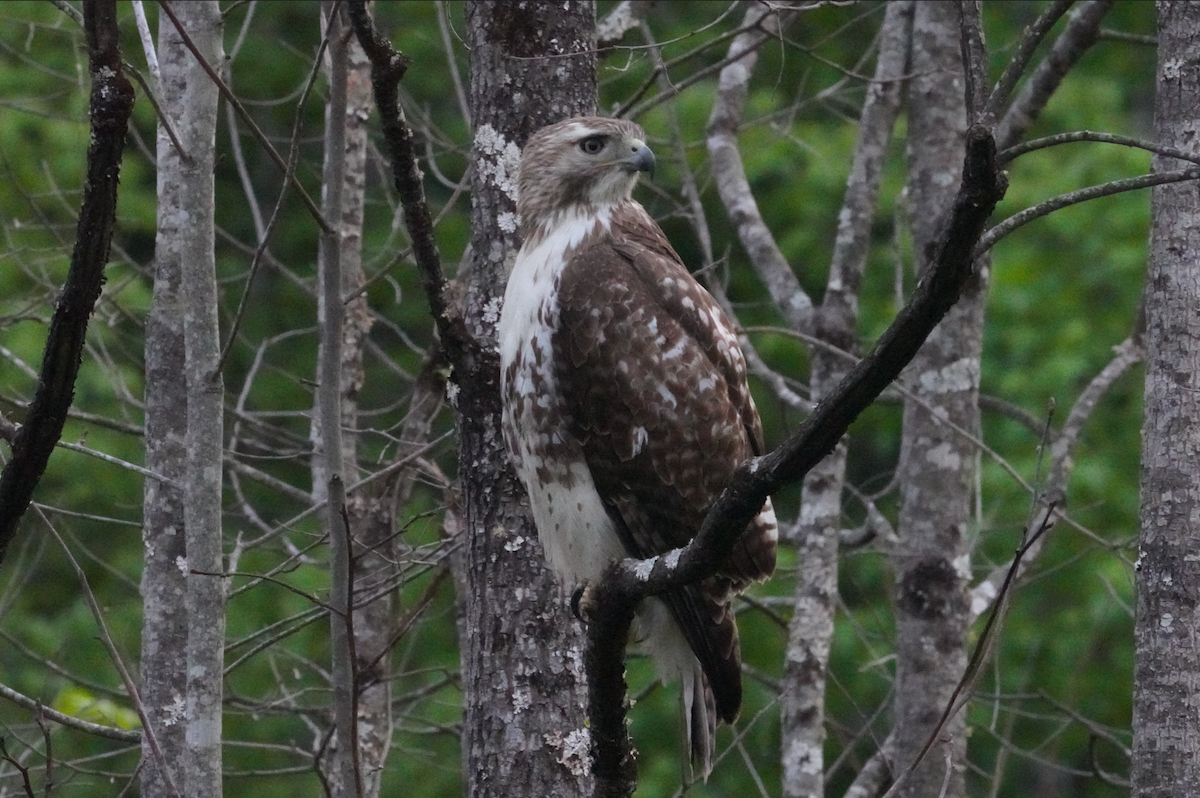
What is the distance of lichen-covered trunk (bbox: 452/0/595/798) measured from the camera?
12.7 ft

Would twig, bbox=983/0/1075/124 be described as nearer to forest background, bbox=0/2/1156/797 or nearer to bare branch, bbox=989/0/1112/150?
bare branch, bbox=989/0/1112/150

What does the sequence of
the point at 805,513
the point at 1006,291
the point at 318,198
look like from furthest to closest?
the point at 1006,291
the point at 318,198
the point at 805,513

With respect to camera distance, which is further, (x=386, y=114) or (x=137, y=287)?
(x=137, y=287)

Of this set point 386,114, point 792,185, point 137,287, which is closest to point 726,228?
point 792,185

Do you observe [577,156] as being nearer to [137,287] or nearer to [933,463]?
[933,463]

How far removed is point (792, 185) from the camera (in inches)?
425

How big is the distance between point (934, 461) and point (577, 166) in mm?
2385

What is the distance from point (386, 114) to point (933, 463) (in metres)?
3.30

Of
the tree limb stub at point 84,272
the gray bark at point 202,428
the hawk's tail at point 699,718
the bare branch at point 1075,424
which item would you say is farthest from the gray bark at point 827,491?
the tree limb stub at point 84,272

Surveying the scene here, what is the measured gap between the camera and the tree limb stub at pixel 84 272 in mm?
2195

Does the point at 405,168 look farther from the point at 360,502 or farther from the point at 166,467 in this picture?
the point at 360,502

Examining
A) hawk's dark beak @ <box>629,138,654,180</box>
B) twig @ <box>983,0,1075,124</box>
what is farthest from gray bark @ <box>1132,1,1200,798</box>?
twig @ <box>983,0,1075,124</box>

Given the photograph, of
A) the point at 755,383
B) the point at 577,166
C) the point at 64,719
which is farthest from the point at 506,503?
the point at 755,383

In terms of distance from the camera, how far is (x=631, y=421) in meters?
3.77
